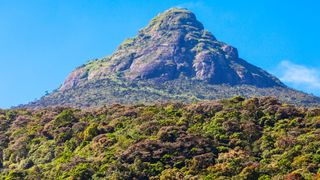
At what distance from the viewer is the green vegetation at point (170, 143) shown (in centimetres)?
6888

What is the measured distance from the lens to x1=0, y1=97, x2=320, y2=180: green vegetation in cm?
6888

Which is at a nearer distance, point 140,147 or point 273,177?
point 273,177

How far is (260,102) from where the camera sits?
305 ft

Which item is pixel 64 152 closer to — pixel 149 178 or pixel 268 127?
pixel 149 178

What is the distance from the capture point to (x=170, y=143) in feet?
253

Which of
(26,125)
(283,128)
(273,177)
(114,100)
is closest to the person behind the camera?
(273,177)

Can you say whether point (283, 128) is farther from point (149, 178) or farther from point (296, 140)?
point (149, 178)

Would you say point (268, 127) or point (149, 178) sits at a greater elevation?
point (268, 127)

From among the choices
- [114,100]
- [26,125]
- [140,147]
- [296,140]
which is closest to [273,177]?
[296,140]

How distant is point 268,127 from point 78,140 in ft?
84.6

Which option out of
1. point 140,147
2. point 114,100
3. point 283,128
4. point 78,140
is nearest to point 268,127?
point 283,128

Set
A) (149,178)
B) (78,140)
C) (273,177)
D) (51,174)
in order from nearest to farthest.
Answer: (273,177) → (149,178) → (51,174) → (78,140)

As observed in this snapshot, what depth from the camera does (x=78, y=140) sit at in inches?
3445

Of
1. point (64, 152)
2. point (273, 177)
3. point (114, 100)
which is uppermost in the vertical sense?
point (114, 100)
